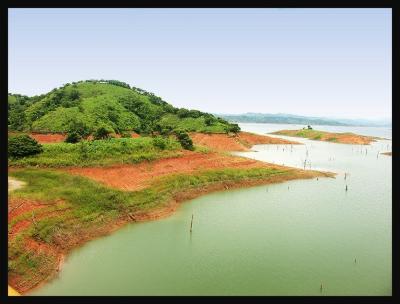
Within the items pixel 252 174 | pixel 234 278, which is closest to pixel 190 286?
pixel 234 278

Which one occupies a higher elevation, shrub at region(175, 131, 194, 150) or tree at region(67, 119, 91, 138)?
tree at region(67, 119, 91, 138)

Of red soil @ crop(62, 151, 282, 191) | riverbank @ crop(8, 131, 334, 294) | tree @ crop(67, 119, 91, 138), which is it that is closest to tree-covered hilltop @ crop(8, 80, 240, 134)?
tree @ crop(67, 119, 91, 138)

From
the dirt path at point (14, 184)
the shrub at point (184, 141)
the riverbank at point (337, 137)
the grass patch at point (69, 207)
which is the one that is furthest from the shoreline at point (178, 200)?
the riverbank at point (337, 137)

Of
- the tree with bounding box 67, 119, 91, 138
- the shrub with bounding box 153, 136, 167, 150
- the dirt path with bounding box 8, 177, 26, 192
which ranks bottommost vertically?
the dirt path with bounding box 8, 177, 26, 192

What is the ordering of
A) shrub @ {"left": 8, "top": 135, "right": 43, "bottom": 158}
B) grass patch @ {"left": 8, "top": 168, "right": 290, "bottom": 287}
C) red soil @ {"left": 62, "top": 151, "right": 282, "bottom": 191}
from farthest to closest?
1. red soil @ {"left": 62, "top": 151, "right": 282, "bottom": 191}
2. shrub @ {"left": 8, "top": 135, "right": 43, "bottom": 158}
3. grass patch @ {"left": 8, "top": 168, "right": 290, "bottom": 287}

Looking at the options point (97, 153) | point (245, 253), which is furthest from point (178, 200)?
point (245, 253)

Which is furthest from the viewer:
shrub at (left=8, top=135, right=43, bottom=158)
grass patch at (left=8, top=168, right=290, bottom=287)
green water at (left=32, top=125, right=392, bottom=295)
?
shrub at (left=8, top=135, right=43, bottom=158)

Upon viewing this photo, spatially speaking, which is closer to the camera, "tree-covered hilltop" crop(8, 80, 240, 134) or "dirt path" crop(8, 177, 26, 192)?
"dirt path" crop(8, 177, 26, 192)

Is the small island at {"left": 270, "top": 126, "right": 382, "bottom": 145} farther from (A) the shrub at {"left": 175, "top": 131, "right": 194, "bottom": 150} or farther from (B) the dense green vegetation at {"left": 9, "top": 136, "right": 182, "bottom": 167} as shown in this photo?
(B) the dense green vegetation at {"left": 9, "top": 136, "right": 182, "bottom": 167}

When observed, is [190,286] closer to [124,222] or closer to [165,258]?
[165,258]
